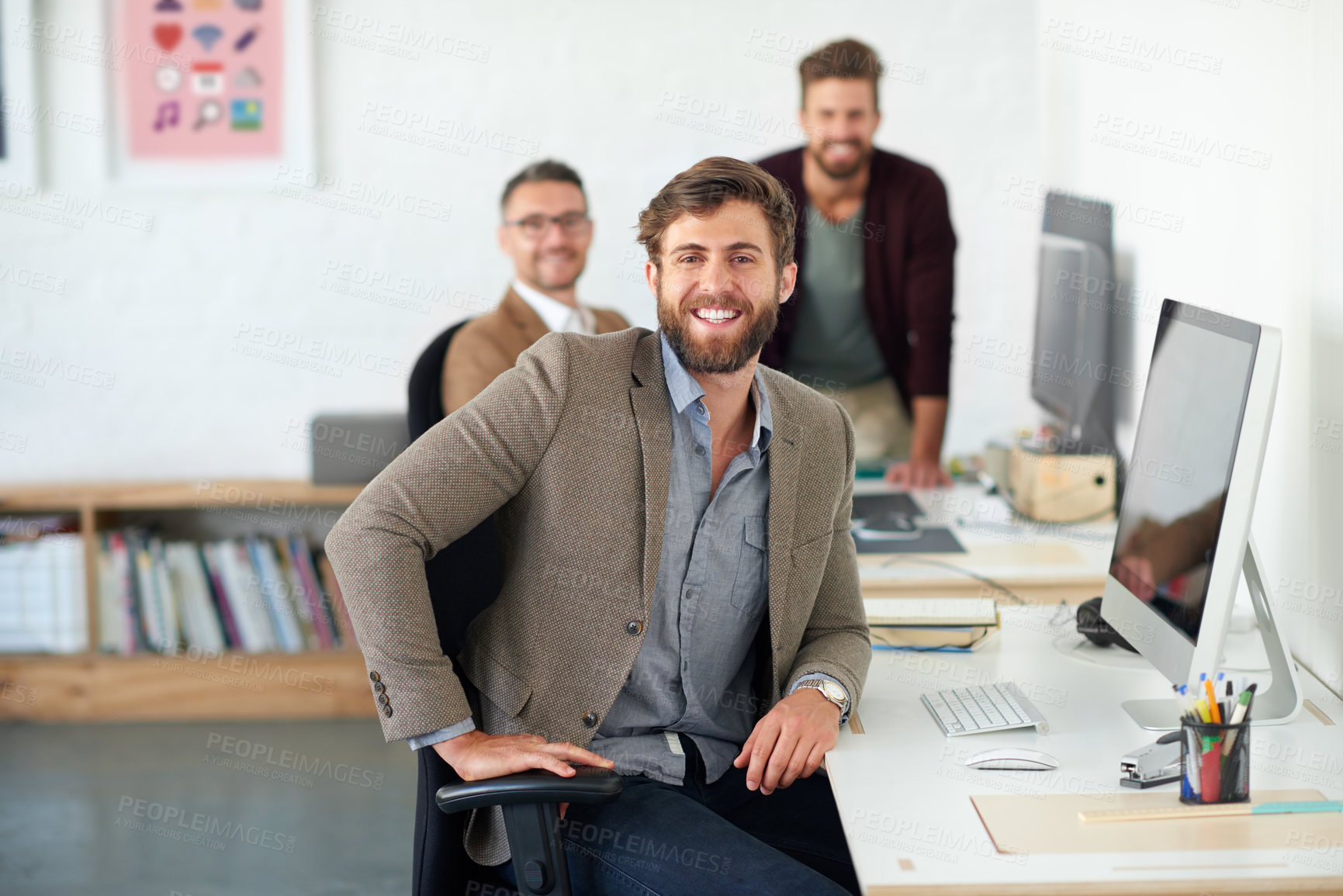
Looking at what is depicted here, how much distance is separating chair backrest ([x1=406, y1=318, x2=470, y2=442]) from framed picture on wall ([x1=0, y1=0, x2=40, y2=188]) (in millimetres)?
2340

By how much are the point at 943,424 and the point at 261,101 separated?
2.20m

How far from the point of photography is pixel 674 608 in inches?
62.9

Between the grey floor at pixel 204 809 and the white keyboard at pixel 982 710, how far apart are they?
147 cm

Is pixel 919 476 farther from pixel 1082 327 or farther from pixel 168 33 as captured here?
pixel 168 33


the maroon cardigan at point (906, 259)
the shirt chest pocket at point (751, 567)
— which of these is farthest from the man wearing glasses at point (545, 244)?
the shirt chest pocket at point (751, 567)

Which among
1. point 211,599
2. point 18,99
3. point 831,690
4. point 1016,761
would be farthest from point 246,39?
point 1016,761

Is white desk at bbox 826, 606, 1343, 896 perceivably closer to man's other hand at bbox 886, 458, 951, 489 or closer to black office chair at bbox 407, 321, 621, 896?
black office chair at bbox 407, 321, 621, 896

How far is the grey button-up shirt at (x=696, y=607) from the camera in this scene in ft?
5.21

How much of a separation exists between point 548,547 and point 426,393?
0.35 m

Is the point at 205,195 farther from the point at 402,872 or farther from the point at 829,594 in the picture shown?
the point at 829,594

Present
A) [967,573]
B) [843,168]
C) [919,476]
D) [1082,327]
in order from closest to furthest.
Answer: [967,573]
[1082,327]
[919,476]
[843,168]

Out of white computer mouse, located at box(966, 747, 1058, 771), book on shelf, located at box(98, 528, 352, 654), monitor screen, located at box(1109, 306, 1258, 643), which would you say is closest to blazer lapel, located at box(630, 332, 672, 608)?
white computer mouse, located at box(966, 747, 1058, 771)

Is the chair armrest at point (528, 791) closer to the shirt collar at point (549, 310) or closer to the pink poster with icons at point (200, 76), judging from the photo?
the shirt collar at point (549, 310)

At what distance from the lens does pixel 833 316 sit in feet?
11.3
